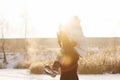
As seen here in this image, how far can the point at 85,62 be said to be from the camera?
17.2 meters

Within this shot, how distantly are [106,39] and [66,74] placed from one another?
4268 cm

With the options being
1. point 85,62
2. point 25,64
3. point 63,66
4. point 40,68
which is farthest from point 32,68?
point 63,66

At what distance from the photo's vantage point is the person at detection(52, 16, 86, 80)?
5.84 metres

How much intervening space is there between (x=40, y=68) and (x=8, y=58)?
1329 centimetres

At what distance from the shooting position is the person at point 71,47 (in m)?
5.84

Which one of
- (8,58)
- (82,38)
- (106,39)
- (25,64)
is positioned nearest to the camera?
(82,38)

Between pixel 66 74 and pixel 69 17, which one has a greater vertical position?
pixel 69 17

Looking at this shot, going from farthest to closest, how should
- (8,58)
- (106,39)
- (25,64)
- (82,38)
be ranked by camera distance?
(106,39) < (8,58) < (25,64) < (82,38)

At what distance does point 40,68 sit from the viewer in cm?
1739

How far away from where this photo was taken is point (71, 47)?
587 cm

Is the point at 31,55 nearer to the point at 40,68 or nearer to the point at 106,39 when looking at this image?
the point at 40,68

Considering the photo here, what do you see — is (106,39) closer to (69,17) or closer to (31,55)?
(31,55)

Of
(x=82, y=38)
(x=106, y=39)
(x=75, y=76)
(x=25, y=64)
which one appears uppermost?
(x=82, y=38)

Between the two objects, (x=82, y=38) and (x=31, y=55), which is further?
(x=31, y=55)
